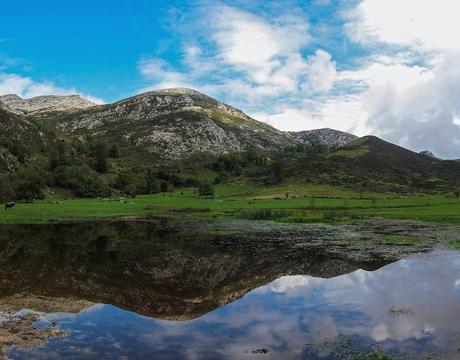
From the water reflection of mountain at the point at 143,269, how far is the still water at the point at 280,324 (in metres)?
0.53

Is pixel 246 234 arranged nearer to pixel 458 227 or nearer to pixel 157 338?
pixel 458 227

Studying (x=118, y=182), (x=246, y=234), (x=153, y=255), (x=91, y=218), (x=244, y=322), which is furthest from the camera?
(x=118, y=182)

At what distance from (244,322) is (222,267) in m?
16.3

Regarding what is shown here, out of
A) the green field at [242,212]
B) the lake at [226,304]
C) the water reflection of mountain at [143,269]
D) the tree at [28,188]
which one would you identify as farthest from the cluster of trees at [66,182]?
the lake at [226,304]

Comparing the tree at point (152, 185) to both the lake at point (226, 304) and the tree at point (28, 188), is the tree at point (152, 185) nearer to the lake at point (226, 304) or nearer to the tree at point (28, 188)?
the tree at point (28, 188)

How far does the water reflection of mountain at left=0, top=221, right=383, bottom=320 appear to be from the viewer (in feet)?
94.1

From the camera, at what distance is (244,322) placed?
24.4 metres

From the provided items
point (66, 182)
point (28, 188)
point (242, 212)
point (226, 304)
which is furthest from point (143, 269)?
point (66, 182)

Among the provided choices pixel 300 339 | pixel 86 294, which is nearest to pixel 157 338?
pixel 300 339

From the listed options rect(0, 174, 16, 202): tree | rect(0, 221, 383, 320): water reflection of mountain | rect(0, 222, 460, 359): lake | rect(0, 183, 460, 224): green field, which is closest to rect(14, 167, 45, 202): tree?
rect(0, 174, 16, 202): tree

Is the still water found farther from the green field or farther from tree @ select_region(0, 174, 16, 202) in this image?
tree @ select_region(0, 174, 16, 202)

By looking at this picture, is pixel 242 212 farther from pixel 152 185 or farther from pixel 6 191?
pixel 152 185

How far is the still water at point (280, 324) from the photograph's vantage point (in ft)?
64.0

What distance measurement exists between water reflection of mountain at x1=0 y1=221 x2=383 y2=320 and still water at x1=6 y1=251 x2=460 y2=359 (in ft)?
1.73
